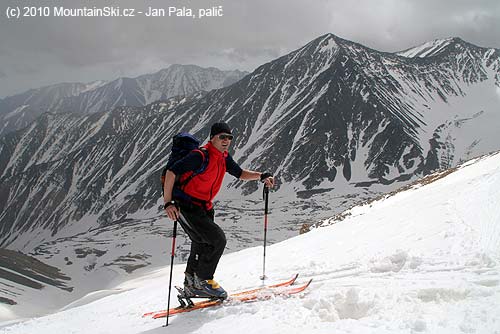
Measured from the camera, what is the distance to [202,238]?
7.29 metres

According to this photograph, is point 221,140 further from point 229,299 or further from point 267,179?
point 229,299

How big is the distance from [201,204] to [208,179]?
0.45m

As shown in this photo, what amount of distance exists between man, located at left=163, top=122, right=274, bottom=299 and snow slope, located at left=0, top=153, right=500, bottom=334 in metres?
0.68

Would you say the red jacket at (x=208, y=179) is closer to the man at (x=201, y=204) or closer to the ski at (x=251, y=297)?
the man at (x=201, y=204)

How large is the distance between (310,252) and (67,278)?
157193mm

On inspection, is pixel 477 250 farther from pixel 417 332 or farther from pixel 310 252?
pixel 310 252

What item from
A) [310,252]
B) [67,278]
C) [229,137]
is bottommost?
[67,278]

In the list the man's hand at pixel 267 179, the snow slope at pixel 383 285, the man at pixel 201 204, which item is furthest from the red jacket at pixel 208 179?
the snow slope at pixel 383 285

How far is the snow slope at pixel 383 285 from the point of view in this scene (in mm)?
5270

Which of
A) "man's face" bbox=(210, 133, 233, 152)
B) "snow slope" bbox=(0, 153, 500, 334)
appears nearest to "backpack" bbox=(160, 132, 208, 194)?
"man's face" bbox=(210, 133, 233, 152)

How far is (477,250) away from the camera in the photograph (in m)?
7.02

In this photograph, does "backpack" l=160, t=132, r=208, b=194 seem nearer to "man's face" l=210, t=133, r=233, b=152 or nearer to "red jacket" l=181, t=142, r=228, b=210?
"red jacket" l=181, t=142, r=228, b=210

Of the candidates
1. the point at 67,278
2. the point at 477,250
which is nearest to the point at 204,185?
the point at 477,250

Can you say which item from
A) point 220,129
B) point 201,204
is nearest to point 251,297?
point 201,204
